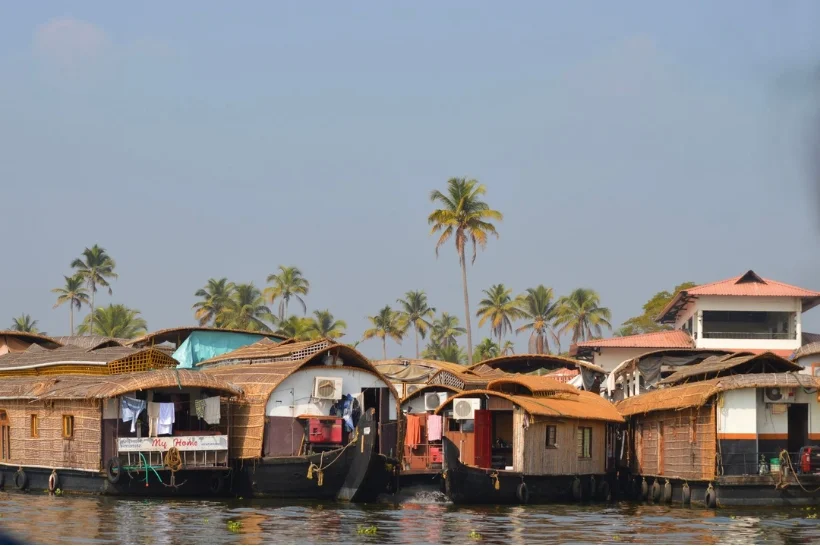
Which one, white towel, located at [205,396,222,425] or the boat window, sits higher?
white towel, located at [205,396,222,425]

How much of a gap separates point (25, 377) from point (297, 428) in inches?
398

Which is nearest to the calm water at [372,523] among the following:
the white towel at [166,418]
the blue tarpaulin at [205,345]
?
the white towel at [166,418]

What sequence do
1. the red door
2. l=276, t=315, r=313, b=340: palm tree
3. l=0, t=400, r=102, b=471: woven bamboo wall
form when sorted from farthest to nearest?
l=276, t=315, r=313, b=340: palm tree, the red door, l=0, t=400, r=102, b=471: woven bamboo wall

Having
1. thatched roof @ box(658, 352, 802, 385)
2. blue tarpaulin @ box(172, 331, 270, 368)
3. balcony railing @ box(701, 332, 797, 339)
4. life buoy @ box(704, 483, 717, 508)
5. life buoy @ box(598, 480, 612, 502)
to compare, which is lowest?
life buoy @ box(598, 480, 612, 502)

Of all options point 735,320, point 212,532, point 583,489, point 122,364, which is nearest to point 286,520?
point 212,532

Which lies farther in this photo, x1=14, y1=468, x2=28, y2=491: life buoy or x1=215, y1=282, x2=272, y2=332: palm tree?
x1=215, y1=282, x2=272, y2=332: palm tree

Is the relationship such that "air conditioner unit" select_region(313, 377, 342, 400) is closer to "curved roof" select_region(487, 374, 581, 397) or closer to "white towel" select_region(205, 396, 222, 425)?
"white towel" select_region(205, 396, 222, 425)

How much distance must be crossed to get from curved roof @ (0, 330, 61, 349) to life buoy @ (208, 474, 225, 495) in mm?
16813

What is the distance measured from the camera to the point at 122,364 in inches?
1300

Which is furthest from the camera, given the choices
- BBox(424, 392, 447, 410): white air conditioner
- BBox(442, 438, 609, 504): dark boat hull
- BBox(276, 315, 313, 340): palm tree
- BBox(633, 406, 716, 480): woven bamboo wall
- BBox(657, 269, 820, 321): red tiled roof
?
BBox(276, 315, 313, 340): palm tree

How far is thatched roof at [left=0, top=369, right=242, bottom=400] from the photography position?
26422 millimetres

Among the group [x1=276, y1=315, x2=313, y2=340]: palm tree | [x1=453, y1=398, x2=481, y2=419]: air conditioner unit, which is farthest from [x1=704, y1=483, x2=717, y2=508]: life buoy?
[x1=276, y1=315, x2=313, y2=340]: palm tree

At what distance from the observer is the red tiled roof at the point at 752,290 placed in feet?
160

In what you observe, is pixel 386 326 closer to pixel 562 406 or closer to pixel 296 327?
pixel 296 327
